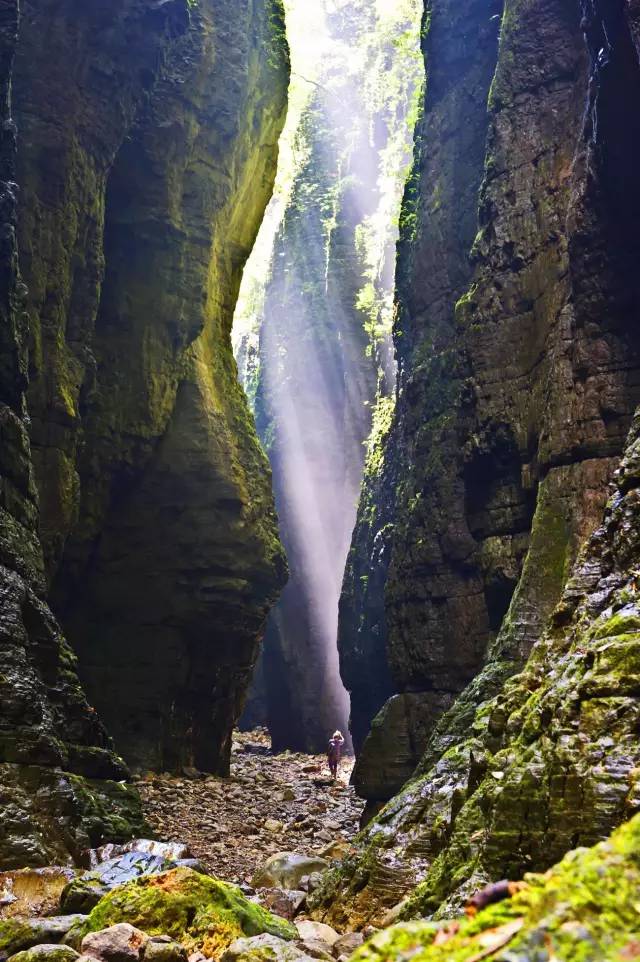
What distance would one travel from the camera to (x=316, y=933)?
6391 mm

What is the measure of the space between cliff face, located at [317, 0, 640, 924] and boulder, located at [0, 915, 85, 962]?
2.21m

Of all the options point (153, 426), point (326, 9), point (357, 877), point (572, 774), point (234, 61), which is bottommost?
point (357, 877)

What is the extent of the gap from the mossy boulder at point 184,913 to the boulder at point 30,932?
14 cm

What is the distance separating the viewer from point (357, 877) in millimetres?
8227

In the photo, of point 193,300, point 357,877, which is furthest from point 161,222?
point 357,877

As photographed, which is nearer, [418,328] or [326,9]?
[418,328]

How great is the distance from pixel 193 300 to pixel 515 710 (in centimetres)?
1793

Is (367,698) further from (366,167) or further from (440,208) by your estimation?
(366,167)

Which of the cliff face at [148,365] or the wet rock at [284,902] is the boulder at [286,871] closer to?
the wet rock at [284,902]

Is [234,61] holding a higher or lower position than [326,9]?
lower

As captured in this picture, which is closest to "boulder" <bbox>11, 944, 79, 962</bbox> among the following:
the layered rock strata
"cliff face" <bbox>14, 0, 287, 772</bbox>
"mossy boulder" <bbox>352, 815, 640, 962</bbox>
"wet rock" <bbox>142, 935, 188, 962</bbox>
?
"wet rock" <bbox>142, 935, 188, 962</bbox>

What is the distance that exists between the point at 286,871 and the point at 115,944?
669cm

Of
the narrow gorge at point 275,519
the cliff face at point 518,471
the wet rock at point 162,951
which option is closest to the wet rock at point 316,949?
the narrow gorge at point 275,519

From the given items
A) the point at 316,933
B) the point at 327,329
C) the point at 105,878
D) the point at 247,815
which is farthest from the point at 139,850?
the point at 327,329
